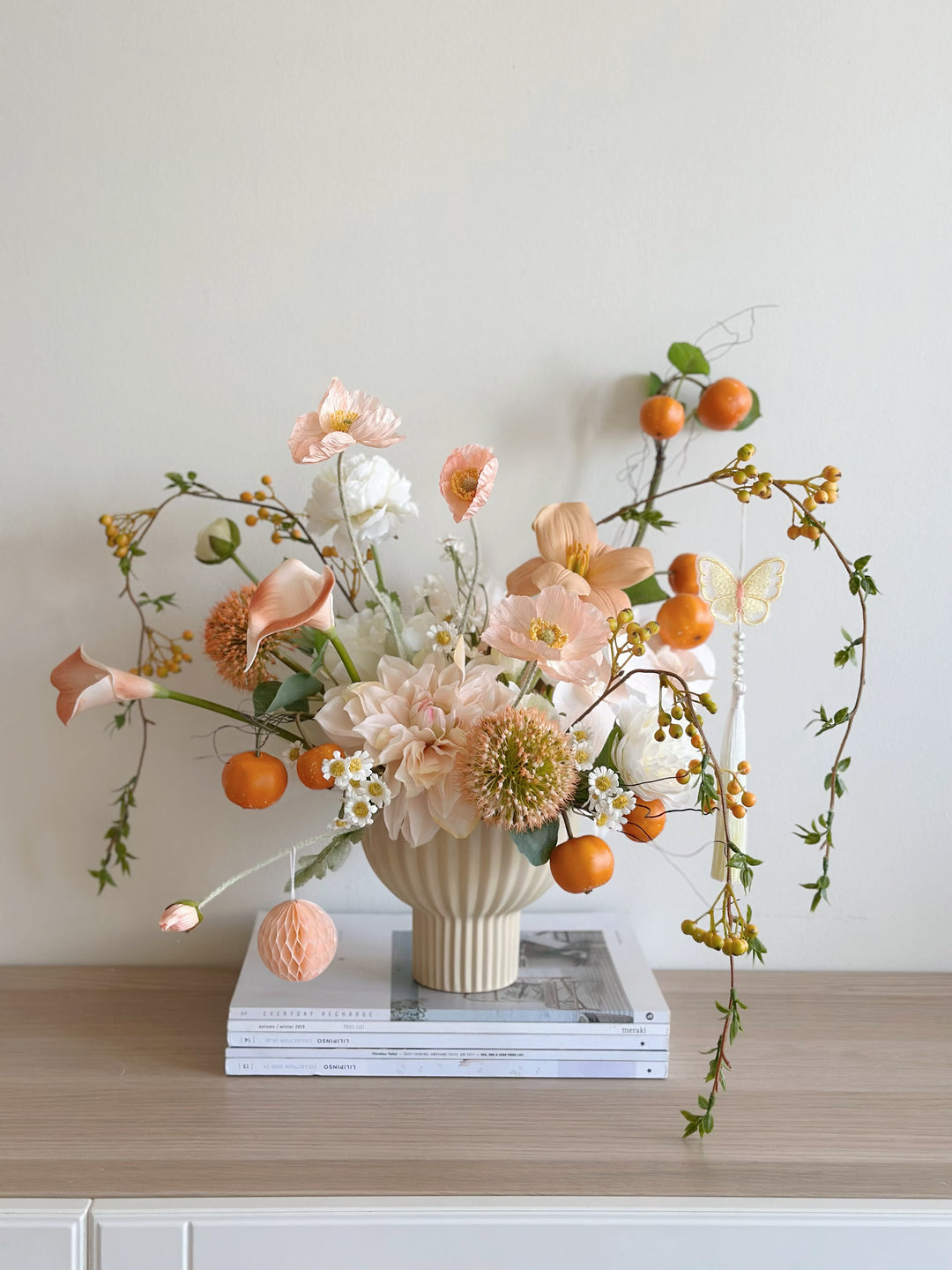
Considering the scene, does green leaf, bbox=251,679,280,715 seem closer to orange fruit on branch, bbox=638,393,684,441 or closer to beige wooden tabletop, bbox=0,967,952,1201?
beige wooden tabletop, bbox=0,967,952,1201

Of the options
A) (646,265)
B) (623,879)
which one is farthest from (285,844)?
(646,265)

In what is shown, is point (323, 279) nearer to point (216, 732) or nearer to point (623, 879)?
point (216, 732)

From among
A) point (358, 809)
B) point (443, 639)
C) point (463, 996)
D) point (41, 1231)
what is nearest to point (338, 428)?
point (443, 639)

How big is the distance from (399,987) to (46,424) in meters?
0.66

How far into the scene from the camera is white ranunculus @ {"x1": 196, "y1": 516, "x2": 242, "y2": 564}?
0.98 m

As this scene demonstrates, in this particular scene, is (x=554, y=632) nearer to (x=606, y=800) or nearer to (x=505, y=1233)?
(x=606, y=800)

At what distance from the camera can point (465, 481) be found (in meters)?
0.81

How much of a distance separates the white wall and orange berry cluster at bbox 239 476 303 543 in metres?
0.03

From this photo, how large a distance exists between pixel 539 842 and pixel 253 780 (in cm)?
24

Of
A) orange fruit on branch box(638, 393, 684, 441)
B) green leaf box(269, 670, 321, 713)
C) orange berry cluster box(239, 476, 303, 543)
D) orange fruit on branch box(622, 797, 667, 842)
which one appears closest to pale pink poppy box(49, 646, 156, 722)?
green leaf box(269, 670, 321, 713)

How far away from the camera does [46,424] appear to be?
1.08 metres

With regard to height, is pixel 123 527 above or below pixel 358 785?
above

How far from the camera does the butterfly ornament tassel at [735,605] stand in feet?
3.14

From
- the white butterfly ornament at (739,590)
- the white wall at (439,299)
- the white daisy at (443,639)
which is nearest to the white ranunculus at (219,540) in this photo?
the white wall at (439,299)
